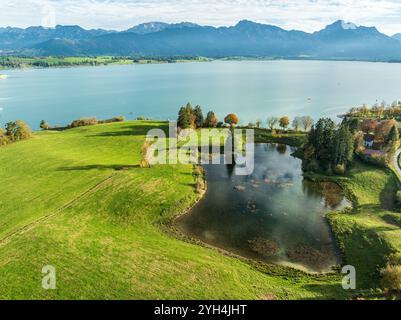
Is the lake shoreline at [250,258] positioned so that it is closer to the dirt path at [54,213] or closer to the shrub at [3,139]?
the dirt path at [54,213]

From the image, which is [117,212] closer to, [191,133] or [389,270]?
[389,270]

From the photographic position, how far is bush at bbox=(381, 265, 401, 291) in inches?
1079

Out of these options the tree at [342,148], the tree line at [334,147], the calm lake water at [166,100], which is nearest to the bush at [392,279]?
the tree line at [334,147]

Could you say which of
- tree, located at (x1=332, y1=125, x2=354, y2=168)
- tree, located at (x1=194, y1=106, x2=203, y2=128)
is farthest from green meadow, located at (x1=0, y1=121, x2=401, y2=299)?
tree, located at (x1=194, y1=106, x2=203, y2=128)

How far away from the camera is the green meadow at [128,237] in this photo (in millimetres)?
28297

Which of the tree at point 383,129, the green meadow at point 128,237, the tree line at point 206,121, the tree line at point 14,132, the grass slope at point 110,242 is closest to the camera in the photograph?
the grass slope at point 110,242

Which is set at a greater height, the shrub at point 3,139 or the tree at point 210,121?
the tree at point 210,121

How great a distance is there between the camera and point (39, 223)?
3847cm

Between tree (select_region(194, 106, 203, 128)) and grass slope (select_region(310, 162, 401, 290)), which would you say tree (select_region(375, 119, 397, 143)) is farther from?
tree (select_region(194, 106, 203, 128))

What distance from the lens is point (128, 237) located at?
37594 mm

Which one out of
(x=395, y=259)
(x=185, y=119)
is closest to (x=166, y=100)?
(x=185, y=119)

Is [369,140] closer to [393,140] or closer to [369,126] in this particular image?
[369,126]

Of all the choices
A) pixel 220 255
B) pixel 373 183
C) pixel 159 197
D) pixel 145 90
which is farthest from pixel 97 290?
pixel 145 90

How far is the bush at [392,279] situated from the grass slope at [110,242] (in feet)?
13.8
